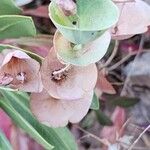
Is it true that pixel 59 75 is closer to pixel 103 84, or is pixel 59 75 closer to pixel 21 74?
pixel 21 74

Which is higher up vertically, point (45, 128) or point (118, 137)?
point (45, 128)

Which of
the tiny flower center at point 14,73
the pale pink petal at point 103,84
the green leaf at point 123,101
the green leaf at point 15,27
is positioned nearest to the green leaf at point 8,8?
the green leaf at point 15,27

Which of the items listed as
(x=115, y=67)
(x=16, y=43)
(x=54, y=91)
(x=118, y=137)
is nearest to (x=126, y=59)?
(x=115, y=67)

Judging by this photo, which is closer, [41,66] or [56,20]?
[56,20]

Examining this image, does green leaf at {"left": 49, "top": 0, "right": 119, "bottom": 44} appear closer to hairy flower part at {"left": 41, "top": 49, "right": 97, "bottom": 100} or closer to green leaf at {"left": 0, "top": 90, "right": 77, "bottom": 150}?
hairy flower part at {"left": 41, "top": 49, "right": 97, "bottom": 100}

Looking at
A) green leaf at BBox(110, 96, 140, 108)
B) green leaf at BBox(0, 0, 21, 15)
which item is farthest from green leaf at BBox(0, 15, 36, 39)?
green leaf at BBox(110, 96, 140, 108)

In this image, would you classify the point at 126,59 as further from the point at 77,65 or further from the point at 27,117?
the point at 77,65
